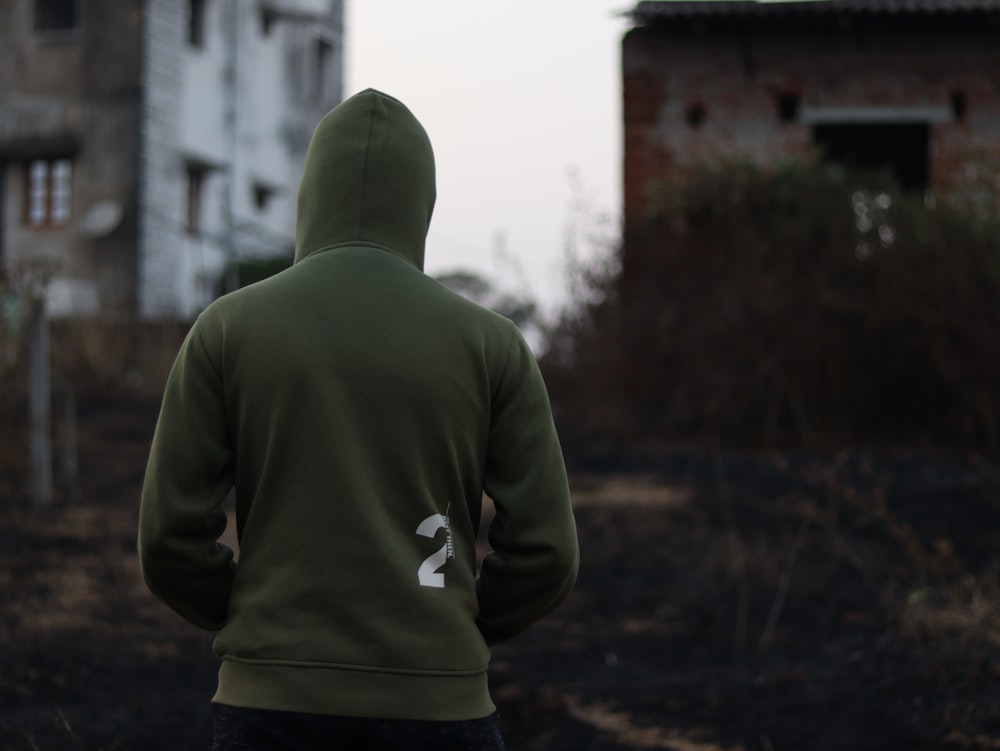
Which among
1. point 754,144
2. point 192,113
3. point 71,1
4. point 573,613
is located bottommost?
point 573,613

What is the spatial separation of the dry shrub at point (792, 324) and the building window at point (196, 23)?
41.6 feet

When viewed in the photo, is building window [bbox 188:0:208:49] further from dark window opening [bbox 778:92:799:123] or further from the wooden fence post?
the wooden fence post

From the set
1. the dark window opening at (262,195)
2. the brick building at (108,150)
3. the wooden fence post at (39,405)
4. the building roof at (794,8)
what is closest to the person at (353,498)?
the wooden fence post at (39,405)

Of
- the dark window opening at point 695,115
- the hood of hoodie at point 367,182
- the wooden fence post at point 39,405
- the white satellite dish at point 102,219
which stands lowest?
the wooden fence post at point 39,405

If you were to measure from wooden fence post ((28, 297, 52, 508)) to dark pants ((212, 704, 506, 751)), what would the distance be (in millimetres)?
7160

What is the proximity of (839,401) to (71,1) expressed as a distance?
15749mm

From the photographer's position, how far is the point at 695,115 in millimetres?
15188

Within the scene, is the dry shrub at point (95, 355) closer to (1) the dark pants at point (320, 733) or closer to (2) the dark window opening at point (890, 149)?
(2) the dark window opening at point (890, 149)

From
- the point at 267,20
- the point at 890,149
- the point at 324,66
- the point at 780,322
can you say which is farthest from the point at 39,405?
the point at 324,66

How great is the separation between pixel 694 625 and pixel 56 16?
18.0 metres

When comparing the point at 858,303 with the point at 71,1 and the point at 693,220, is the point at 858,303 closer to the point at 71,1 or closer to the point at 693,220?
the point at 693,220

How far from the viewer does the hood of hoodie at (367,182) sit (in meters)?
2.17

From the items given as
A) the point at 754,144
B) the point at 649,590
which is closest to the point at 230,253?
the point at 754,144

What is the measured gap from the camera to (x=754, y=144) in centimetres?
1519
